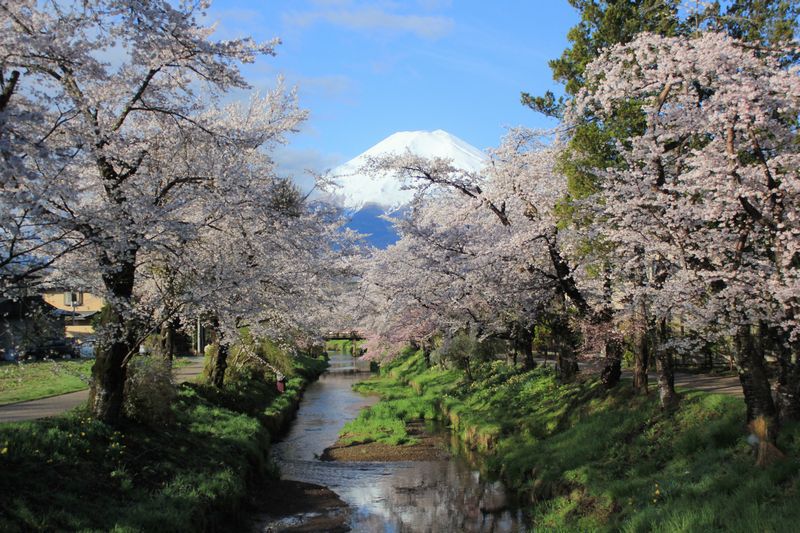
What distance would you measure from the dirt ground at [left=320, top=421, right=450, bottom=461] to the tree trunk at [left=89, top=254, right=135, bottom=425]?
31.6 ft

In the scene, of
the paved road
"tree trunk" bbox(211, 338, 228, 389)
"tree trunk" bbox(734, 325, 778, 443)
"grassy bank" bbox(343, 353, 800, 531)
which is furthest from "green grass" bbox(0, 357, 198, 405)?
"tree trunk" bbox(734, 325, 778, 443)

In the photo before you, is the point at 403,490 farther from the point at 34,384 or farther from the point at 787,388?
the point at 34,384

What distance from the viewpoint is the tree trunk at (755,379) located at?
1003cm

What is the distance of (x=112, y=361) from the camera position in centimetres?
1298

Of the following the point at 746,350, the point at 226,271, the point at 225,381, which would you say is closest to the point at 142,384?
the point at 226,271

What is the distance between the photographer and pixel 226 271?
13812 mm

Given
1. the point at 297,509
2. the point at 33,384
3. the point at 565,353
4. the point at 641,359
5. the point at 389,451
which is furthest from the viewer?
the point at 33,384

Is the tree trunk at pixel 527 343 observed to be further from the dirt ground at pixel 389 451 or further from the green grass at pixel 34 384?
the green grass at pixel 34 384

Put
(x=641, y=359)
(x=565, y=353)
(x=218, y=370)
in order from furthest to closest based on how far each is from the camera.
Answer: (x=218, y=370) → (x=565, y=353) → (x=641, y=359)

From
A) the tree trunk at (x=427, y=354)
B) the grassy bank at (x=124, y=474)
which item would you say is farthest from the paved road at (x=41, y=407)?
the tree trunk at (x=427, y=354)

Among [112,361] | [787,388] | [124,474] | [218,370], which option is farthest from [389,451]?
[787,388]

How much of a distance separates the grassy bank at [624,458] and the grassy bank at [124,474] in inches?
273

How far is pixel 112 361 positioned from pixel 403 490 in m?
8.80

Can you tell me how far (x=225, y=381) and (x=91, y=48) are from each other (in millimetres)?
18656
